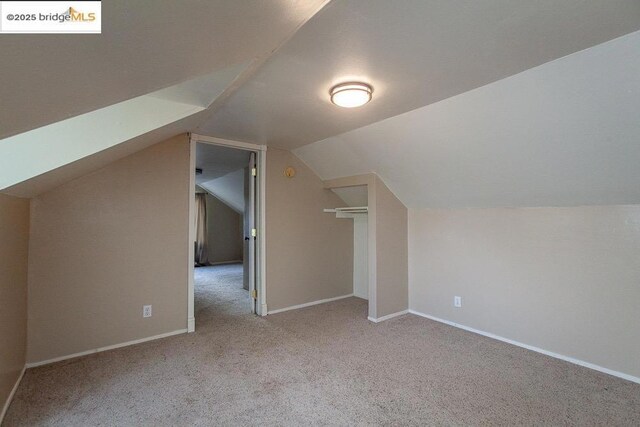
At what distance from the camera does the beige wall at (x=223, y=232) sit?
321 inches

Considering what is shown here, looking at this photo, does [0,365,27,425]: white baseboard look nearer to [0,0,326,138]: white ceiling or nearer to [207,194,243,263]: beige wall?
[0,0,326,138]: white ceiling

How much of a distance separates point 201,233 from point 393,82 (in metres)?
7.05

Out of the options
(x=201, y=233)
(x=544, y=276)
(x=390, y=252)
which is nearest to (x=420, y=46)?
(x=544, y=276)

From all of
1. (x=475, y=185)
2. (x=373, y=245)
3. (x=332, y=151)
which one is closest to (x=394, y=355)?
(x=373, y=245)

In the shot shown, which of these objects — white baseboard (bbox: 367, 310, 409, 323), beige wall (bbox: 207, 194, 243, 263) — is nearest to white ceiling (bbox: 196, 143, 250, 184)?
beige wall (bbox: 207, 194, 243, 263)

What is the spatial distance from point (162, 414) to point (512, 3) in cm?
280

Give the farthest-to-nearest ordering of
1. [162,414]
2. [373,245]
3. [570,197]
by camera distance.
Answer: [373,245] → [570,197] → [162,414]

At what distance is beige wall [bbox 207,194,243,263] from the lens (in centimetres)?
816

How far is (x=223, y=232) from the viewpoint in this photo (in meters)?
8.34

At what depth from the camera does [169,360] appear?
8.25 ft

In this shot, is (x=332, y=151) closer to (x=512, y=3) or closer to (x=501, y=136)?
(x=501, y=136)

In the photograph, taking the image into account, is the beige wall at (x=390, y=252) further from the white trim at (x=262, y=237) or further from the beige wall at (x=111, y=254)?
the beige wall at (x=111, y=254)

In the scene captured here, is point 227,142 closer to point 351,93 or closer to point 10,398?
point 351,93

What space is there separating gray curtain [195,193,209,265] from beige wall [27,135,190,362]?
195 inches
